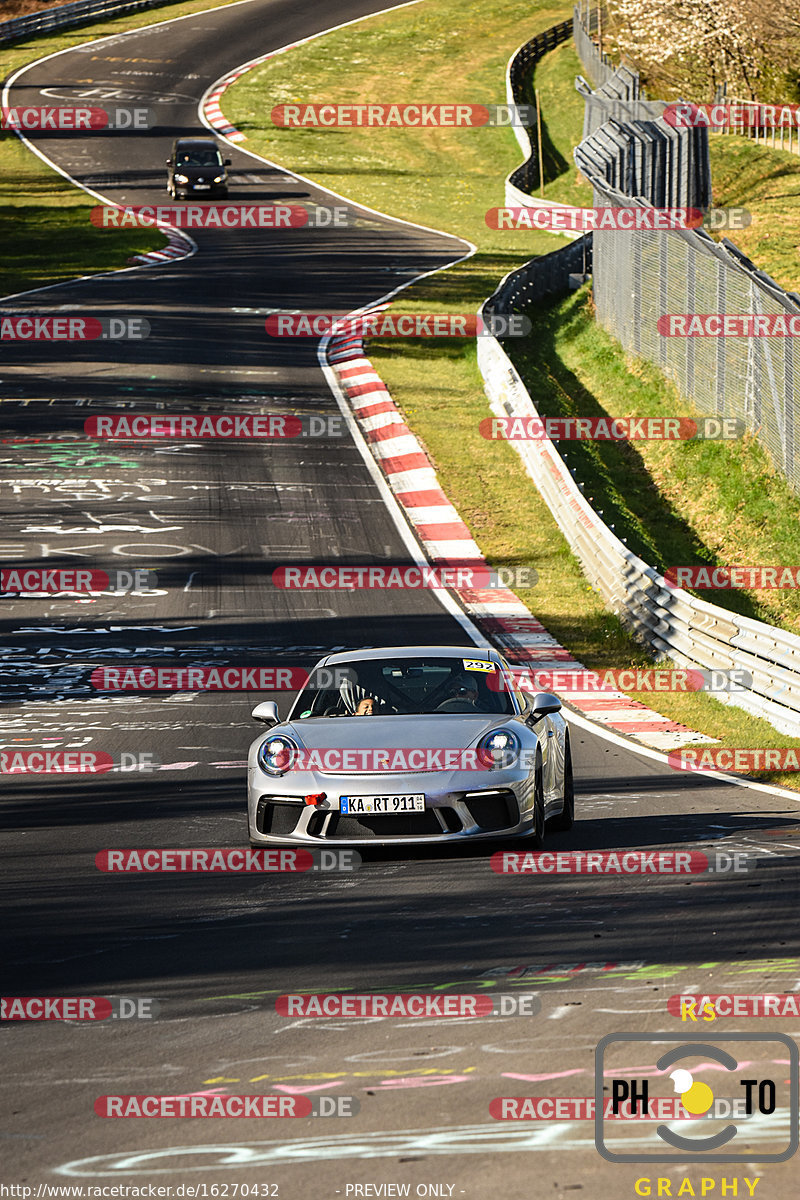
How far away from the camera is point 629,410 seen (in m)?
28.0

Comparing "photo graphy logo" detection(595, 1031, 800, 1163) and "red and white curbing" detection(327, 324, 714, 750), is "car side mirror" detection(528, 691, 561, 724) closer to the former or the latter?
"red and white curbing" detection(327, 324, 714, 750)

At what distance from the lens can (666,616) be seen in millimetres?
17016

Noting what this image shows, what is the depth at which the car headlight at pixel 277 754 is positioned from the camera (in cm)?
954

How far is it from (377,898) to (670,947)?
1.79 meters

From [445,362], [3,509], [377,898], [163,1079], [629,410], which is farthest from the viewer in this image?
[445,362]

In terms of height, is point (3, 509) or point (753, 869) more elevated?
point (753, 869)

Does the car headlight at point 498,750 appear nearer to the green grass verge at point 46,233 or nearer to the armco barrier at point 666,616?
the armco barrier at point 666,616

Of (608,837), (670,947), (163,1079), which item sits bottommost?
(608,837)

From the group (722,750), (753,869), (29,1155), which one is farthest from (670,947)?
(722,750)

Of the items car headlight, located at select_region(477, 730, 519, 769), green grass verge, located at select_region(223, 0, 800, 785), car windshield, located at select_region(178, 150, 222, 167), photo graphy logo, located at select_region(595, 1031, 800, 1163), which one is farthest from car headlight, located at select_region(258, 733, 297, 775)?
car windshield, located at select_region(178, 150, 222, 167)

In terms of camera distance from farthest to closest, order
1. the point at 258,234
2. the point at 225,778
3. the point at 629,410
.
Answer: the point at 258,234 → the point at 629,410 → the point at 225,778

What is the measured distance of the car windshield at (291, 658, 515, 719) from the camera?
10273mm

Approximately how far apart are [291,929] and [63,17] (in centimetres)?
7713

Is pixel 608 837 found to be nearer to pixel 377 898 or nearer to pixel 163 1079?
pixel 377 898
